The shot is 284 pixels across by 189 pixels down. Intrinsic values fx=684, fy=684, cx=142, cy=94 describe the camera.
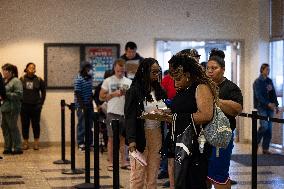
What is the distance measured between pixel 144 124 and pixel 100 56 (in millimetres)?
7771

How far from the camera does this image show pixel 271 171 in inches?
A: 401

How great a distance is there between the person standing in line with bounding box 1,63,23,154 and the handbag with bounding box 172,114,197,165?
7829 mm

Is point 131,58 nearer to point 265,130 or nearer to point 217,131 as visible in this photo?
point 265,130

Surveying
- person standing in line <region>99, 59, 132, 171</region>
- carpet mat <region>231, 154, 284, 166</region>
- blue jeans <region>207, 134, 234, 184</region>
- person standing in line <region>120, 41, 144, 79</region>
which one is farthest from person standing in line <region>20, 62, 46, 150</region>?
blue jeans <region>207, 134, 234, 184</region>

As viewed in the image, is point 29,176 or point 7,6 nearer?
point 29,176

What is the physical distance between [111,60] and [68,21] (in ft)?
3.93

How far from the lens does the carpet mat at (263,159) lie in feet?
36.2

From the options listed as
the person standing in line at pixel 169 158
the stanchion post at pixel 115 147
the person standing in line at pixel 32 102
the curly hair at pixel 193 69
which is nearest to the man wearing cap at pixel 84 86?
the person standing in line at pixel 32 102

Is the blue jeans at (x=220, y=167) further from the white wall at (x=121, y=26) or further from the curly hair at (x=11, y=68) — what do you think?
the white wall at (x=121, y=26)

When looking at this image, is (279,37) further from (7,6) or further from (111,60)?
(7,6)

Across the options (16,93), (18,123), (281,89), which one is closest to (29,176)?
(16,93)

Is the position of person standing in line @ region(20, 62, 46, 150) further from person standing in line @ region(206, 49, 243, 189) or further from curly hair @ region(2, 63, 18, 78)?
person standing in line @ region(206, 49, 243, 189)

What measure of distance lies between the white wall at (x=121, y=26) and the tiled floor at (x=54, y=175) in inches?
93.2

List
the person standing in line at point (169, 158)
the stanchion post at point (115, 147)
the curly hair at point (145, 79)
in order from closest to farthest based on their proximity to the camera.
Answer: the curly hair at point (145, 79), the stanchion post at point (115, 147), the person standing in line at point (169, 158)
